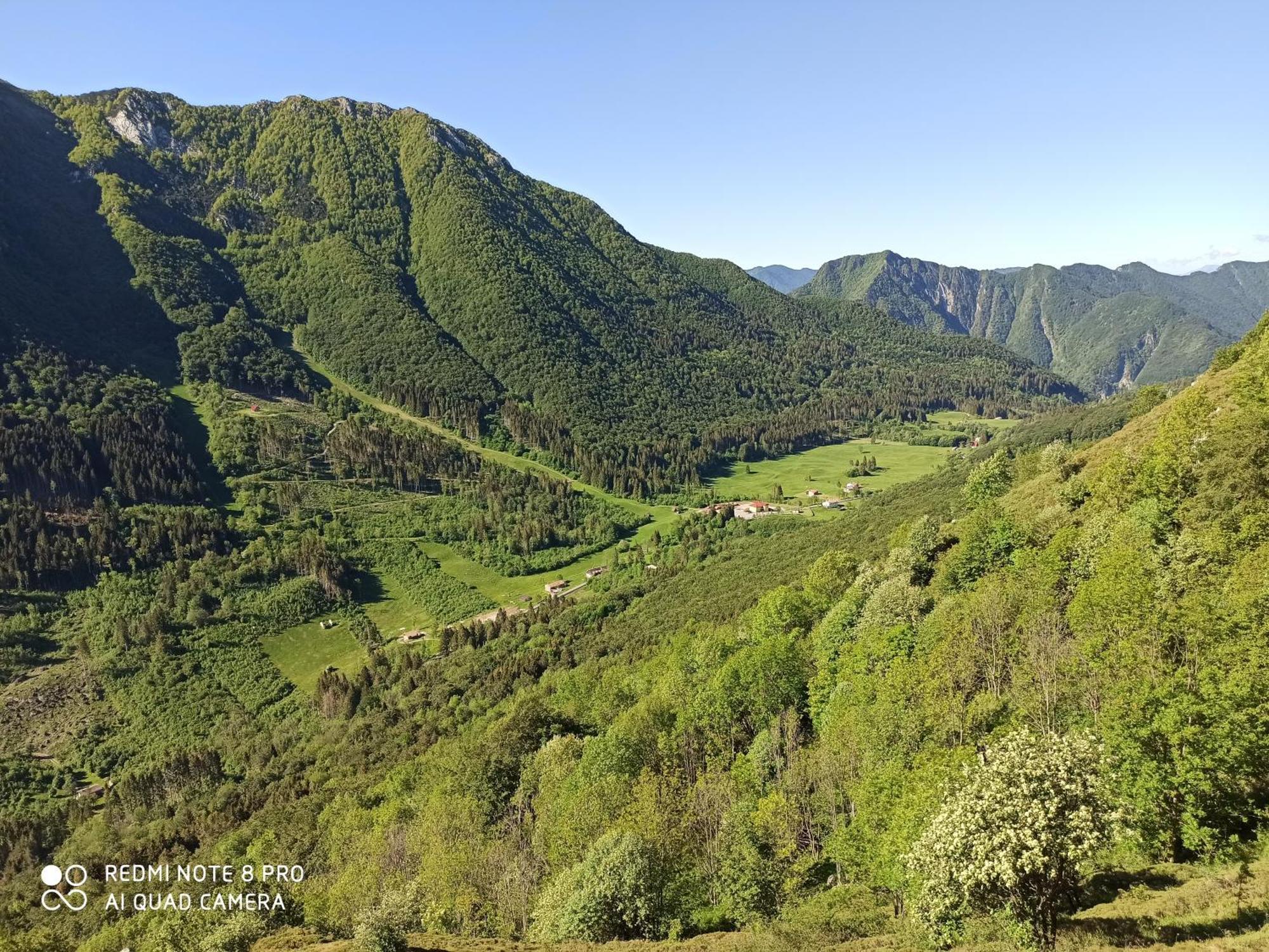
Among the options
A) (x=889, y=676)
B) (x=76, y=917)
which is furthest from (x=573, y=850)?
(x=76, y=917)

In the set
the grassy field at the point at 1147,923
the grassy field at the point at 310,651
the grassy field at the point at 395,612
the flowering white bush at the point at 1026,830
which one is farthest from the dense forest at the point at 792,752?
the grassy field at the point at 395,612

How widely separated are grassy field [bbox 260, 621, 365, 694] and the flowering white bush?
154703 mm

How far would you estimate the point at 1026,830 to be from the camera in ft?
73.7

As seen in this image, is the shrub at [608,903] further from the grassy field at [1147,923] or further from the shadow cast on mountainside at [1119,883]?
the shadow cast on mountainside at [1119,883]

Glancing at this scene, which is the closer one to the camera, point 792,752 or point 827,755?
point 827,755

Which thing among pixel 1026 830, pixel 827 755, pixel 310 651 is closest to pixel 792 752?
pixel 827 755

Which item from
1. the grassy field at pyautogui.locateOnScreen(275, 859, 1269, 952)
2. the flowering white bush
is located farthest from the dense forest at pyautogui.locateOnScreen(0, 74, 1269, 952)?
the grassy field at pyautogui.locateOnScreen(275, 859, 1269, 952)

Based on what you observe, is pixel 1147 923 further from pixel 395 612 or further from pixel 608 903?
pixel 395 612

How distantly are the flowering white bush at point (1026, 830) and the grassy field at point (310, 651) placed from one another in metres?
155

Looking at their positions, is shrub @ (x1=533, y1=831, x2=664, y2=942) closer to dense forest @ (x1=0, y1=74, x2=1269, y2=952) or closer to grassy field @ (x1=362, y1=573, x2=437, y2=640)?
dense forest @ (x1=0, y1=74, x2=1269, y2=952)

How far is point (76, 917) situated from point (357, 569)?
408 feet

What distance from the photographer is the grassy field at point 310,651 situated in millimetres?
156500

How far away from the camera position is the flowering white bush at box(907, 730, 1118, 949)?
73.8 ft

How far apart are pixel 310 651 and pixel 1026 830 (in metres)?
175
